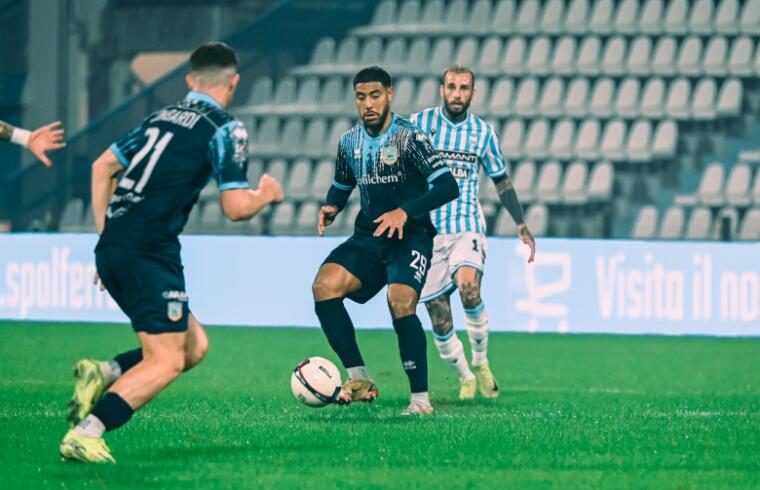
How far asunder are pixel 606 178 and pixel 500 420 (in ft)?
42.7

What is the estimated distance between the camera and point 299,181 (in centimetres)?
2273

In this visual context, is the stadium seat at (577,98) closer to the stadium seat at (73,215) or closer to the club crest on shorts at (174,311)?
the stadium seat at (73,215)

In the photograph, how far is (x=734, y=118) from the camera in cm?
2219

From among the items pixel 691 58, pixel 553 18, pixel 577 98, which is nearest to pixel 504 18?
pixel 553 18

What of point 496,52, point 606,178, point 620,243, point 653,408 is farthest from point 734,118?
point 653,408

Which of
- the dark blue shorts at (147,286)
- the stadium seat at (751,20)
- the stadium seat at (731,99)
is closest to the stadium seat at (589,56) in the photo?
the stadium seat at (731,99)

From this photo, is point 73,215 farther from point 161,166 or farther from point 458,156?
point 161,166

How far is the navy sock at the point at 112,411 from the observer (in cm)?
631

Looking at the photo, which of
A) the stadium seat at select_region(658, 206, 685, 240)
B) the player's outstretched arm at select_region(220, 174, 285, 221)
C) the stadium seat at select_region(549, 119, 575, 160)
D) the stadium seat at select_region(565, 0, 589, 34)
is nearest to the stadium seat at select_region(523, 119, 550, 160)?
the stadium seat at select_region(549, 119, 575, 160)

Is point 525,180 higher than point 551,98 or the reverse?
the reverse

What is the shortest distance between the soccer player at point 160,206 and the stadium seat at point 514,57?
16.9m

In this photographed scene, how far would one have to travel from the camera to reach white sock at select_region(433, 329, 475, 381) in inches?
391

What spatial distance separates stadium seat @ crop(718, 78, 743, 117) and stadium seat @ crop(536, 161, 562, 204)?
104 inches

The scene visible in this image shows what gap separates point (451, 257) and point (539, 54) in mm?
13655
